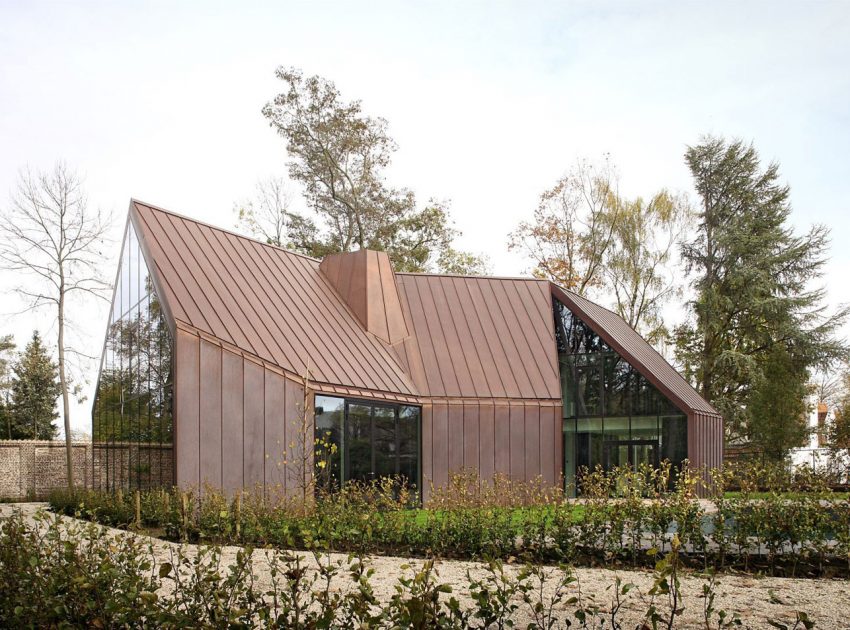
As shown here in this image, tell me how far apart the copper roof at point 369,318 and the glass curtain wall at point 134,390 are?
92 centimetres

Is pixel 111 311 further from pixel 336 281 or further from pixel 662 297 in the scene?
pixel 662 297

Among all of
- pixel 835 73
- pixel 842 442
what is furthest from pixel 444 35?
pixel 842 442

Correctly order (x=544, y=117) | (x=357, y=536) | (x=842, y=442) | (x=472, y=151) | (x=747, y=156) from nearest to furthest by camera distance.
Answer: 1. (x=357, y=536)
2. (x=544, y=117)
3. (x=842, y=442)
4. (x=472, y=151)
5. (x=747, y=156)

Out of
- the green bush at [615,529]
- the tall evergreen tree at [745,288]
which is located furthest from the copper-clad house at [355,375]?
the tall evergreen tree at [745,288]

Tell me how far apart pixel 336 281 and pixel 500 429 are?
5511mm

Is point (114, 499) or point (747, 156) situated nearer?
point (114, 499)

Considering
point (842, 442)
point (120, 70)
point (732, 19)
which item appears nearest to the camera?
point (732, 19)

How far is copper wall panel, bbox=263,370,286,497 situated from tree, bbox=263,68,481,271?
16.8 meters

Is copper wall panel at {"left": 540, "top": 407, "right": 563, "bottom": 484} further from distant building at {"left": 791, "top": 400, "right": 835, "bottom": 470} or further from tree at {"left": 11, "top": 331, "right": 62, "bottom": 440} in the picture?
tree at {"left": 11, "top": 331, "right": 62, "bottom": 440}

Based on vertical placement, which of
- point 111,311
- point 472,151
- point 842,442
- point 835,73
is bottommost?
point 842,442

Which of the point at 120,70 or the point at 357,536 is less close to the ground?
the point at 120,70

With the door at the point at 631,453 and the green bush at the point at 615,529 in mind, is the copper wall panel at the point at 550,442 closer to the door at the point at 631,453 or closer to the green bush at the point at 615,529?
the door at the point at 631,453

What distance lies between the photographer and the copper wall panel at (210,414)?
46.7ft

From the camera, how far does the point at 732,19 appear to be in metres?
13.9
